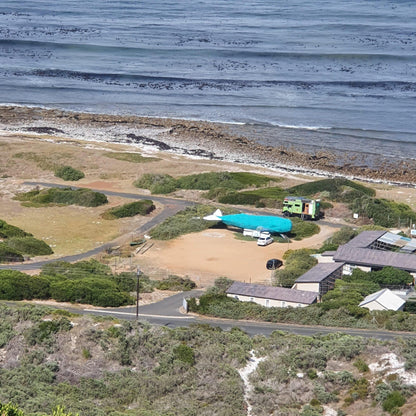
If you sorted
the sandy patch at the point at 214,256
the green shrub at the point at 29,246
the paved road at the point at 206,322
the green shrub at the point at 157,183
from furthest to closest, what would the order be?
the green shrub at the point at 157,183 < the green shrub at the point at 29,246 < the sandy patch at the point at 214,256 < the paved road at the point at 206,322

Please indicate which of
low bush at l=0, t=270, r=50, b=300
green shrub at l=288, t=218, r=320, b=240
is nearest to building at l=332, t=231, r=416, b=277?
green shrub at l=288, t=218, r=320, b=240

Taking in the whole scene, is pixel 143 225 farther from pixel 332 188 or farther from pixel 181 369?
pixel 181 369

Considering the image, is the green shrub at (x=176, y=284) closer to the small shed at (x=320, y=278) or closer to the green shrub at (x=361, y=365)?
the small shed at (x=320, y=278)

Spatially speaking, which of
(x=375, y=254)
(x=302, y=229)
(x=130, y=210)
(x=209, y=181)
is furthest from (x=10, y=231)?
(x=375, y=254)

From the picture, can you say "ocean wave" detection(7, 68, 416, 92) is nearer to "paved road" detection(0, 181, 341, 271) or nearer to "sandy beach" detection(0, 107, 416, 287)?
"sandy beach" detection(0, 107, 416, 287)

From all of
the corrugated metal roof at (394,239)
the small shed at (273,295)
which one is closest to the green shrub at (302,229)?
the corrugated metal roof at (394,239)
